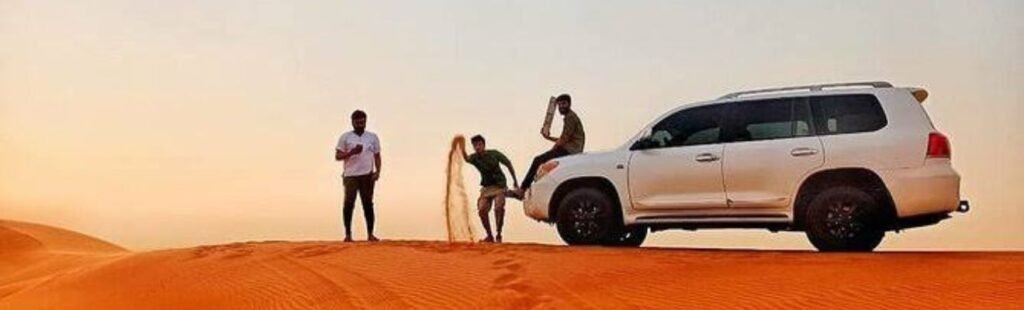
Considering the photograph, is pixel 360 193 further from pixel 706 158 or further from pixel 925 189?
pixel 925 189

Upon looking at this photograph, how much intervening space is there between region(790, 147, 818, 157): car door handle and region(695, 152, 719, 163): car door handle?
85 cm

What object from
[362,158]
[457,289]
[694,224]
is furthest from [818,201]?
[362,158]

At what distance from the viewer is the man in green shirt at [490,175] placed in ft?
49.5

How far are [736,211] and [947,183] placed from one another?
2.09 metres

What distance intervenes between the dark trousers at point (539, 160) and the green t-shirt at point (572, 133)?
0.29ft

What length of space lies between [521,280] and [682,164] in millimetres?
2997

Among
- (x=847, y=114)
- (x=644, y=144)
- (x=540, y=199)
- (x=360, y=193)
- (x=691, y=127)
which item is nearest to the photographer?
(x=847, y=114)

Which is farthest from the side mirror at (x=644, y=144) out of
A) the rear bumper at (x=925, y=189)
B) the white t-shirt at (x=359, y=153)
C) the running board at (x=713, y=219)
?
the white t-shirt at (x=359, y=153)

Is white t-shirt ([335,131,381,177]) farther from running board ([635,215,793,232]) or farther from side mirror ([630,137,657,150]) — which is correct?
running board ([635,215,793,232])

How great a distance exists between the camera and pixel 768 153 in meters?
12.5

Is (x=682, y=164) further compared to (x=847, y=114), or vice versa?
(x=682, y=164)

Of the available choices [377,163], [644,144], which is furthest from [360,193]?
[644,144]

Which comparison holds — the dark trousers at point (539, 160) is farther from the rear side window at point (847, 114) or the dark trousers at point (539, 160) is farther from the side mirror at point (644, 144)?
the rear side window at point (847, 114)

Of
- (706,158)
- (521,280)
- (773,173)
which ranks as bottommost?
(521,280)
